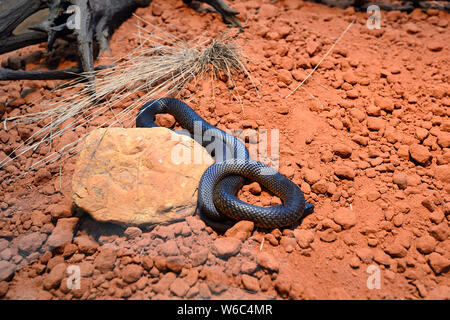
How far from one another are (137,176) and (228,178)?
2.87 ft

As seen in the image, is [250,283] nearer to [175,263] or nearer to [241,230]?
[241,230]

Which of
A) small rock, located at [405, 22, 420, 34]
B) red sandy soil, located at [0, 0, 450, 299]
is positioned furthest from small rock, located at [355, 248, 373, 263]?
small rock, located at [405, 22, 420, 34]

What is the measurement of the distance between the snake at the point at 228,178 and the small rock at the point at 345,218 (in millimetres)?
222

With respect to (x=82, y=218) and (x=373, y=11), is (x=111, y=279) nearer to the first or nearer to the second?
(x=82, y=218)

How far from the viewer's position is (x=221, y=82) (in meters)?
3.58

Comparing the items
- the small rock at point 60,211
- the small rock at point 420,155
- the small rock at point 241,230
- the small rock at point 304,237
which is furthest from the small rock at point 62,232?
the small rock at point 420,155

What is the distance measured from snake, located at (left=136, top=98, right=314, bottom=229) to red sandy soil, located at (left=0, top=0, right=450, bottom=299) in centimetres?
12

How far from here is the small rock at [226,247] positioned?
2.25 m

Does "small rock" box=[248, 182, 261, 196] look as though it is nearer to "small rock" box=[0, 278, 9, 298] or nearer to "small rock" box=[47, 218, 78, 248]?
"small rock" box=[47, 218, 78, 248]

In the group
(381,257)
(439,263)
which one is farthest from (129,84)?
(439,263)

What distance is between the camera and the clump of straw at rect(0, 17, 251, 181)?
3225 millimetres

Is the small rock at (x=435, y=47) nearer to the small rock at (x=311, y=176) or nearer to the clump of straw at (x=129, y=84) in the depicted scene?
the clump of straw at (x=129, y=84)

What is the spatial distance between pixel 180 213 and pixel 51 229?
1083 mm
